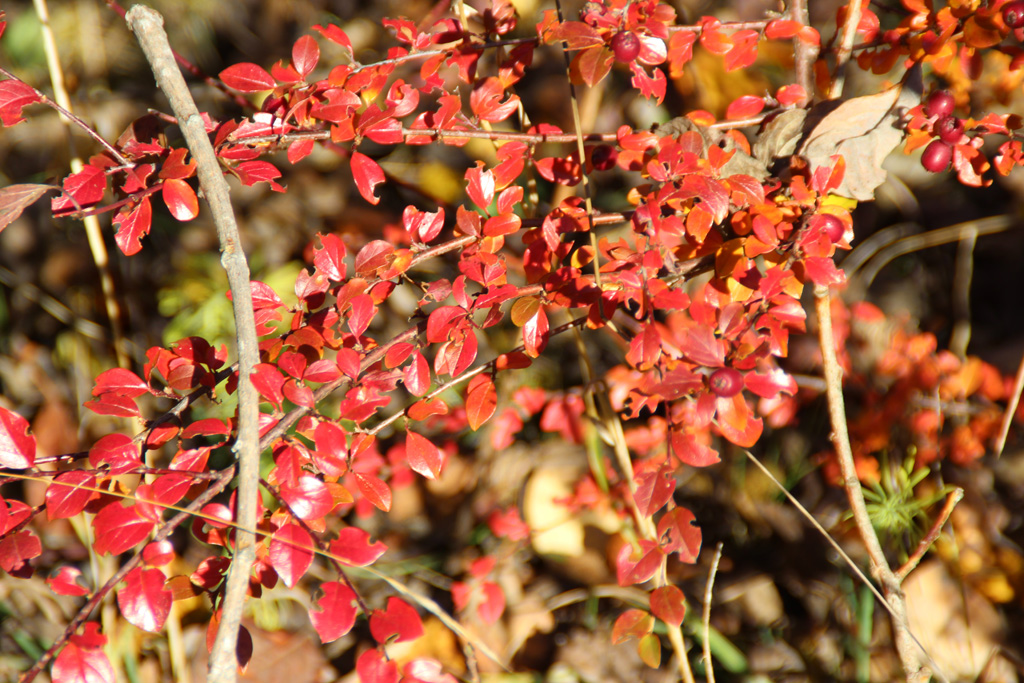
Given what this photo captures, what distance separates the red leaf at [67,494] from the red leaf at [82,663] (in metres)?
0.13

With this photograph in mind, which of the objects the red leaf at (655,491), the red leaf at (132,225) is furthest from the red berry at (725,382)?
the red leaf at (132,225)

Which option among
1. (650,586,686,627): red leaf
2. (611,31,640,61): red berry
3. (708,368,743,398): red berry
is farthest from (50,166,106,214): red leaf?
(650,586,686,627): red leaf

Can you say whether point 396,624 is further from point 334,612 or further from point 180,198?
point 180,198

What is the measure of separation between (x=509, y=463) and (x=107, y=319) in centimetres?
126

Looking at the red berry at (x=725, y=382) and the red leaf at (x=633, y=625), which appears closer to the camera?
the red berry at (x=725, y=382)

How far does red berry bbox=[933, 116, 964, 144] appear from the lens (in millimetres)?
795

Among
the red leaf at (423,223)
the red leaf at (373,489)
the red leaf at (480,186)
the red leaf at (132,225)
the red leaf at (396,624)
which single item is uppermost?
the red leaf at (132,225)

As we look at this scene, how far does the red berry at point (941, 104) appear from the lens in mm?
802

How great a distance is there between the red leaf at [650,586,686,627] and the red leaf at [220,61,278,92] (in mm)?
827

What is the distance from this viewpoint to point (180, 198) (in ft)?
2.39

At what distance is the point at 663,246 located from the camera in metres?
0.75

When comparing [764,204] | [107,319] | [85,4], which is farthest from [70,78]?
[764,204]

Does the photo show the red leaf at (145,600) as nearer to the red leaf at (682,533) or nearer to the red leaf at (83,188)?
the red leaf at (83,188)

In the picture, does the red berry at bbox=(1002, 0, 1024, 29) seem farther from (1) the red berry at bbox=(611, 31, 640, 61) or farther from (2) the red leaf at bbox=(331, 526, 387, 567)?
(2) the red leaf at bbox=(331, 526, 387, 567)
